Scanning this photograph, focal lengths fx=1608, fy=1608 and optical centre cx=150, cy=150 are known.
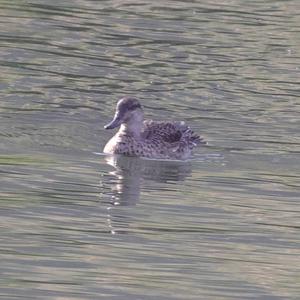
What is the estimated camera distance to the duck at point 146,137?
16.9 metres

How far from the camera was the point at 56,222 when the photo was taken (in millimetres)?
12273

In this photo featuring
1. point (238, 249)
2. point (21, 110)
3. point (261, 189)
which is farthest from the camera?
point (21, 110)

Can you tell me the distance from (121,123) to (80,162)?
145cm

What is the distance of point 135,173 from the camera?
15.8 metres

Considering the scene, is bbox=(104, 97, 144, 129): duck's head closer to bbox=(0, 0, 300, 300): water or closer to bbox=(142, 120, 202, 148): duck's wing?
bbox=(142, 120, 202, 148): duck's wing

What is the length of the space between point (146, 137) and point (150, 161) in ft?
1.49

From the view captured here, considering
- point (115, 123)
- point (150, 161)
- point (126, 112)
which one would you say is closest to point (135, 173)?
point (150, 161)

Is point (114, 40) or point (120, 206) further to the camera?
point (114, 40)

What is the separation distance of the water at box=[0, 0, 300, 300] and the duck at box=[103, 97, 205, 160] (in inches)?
9.8

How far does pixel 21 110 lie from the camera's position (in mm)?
18438

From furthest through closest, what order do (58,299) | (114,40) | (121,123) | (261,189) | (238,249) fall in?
1. (114,40)
2. (121,123)
3. (261,189)
4. (238,249)
5. (58,299)

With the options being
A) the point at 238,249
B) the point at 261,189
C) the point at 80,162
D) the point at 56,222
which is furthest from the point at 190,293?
the point at 80,162

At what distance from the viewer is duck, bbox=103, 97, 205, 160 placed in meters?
16.9

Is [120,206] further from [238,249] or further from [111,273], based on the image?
[111,273]
